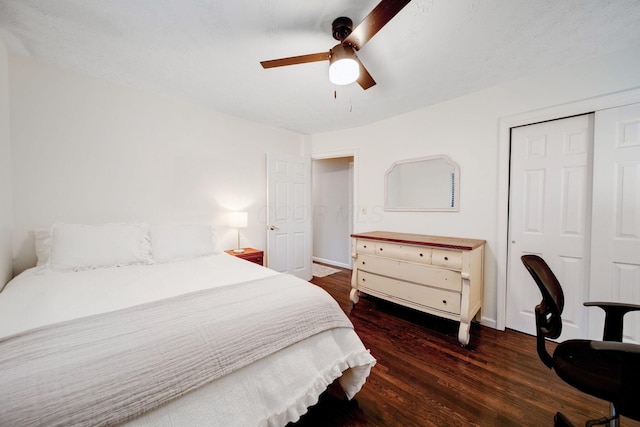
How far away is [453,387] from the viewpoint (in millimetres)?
1537

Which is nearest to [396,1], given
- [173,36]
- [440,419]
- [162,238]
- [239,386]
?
[173,36]

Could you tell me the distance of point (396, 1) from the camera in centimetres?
104

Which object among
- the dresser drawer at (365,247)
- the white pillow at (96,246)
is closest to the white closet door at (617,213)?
the dresser drawer at (365,247)

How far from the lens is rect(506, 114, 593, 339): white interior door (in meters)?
1.95

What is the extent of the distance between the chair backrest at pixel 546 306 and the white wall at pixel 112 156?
2978 mm

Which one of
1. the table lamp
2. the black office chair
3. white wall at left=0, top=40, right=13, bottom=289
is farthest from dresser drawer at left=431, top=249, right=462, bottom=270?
white wall at left=0, top=40, right=13, bottom=289

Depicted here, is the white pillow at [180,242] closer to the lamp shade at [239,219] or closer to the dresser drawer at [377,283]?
the lamp shade at [239,219]

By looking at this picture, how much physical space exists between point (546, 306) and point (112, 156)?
3587mm

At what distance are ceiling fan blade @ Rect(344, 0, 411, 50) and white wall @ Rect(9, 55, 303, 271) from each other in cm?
218

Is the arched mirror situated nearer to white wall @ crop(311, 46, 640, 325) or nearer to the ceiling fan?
white wall @ crop(311, 46, 640, 325)

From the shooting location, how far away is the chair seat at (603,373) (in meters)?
0.84

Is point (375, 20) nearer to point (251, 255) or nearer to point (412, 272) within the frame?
point (412, 272)

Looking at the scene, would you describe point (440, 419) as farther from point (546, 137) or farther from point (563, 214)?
point (546, 137)

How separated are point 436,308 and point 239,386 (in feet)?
6.22
